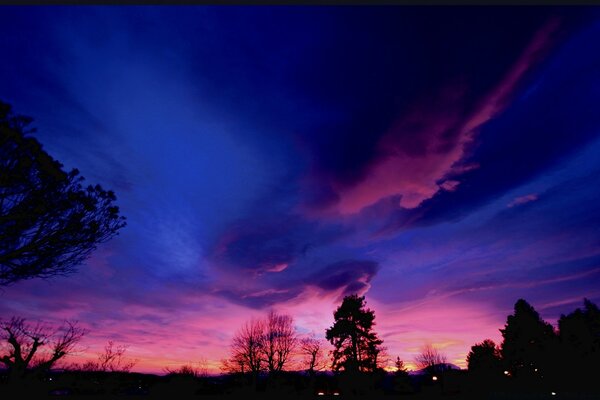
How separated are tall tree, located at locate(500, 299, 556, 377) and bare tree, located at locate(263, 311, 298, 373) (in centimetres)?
3191

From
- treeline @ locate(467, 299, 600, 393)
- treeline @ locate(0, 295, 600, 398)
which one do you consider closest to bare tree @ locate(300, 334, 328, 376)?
treeline @ locate(0, 295, 600, 398)

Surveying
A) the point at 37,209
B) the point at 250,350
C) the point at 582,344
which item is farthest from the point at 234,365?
the point at 582,344

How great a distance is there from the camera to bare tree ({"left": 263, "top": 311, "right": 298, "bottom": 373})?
1485 inches

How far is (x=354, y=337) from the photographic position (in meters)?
39.8

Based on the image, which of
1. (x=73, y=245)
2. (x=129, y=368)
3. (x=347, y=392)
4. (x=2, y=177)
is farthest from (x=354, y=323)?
(x=2, y=177)

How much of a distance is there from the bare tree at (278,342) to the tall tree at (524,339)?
105 ft

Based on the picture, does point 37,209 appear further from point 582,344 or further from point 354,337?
point 582,344

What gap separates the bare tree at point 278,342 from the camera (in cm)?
3772

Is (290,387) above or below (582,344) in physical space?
below

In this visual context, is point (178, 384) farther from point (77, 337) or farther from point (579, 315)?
point (579, 315)

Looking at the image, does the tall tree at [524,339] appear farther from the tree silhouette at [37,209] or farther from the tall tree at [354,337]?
the tree silhouette at [37,209]

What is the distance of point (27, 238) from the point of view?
9.84 meters

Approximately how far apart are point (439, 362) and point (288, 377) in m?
33.9

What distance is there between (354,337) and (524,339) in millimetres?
26825
